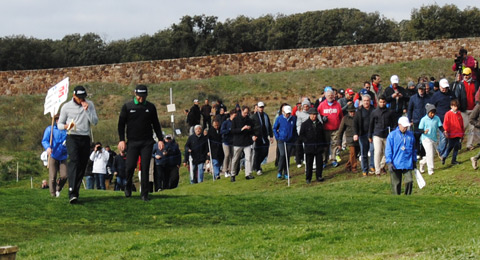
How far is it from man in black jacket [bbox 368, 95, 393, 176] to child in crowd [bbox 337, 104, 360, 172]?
133 cm

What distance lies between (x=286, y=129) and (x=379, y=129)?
12.7 feet

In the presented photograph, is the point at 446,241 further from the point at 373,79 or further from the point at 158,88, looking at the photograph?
the point at 158,88

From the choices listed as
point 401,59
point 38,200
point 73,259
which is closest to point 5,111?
point 401,59

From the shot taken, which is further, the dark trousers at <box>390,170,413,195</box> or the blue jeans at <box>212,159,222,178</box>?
the blue jeans at <box>212,159,222,178</box>

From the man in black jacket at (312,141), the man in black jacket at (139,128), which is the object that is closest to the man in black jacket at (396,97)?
the man in black jacket at (312,141)

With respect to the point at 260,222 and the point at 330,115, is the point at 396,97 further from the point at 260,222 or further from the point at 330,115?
the point at 260,222

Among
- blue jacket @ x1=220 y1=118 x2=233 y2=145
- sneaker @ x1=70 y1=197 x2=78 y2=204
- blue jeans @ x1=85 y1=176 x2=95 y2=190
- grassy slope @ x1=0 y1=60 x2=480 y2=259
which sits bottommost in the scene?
blue jeans @ x1=85 y1=176 x2=95 y2=190

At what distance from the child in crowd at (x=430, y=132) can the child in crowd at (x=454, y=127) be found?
244 millimetres

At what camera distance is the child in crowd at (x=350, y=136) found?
26422mm

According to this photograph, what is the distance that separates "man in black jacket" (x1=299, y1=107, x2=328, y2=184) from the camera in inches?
1014

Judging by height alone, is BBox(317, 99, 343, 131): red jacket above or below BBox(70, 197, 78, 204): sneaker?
above

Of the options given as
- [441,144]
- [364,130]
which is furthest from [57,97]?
[441,144]

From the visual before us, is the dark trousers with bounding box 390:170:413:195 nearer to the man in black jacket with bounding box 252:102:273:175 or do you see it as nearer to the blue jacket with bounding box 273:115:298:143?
the blue jacket with bounding box 273:115:298:143

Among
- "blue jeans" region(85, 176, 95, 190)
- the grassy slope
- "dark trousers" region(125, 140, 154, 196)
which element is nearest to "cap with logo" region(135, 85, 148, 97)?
"dark trousers" region(125, 140, 154, 196)
